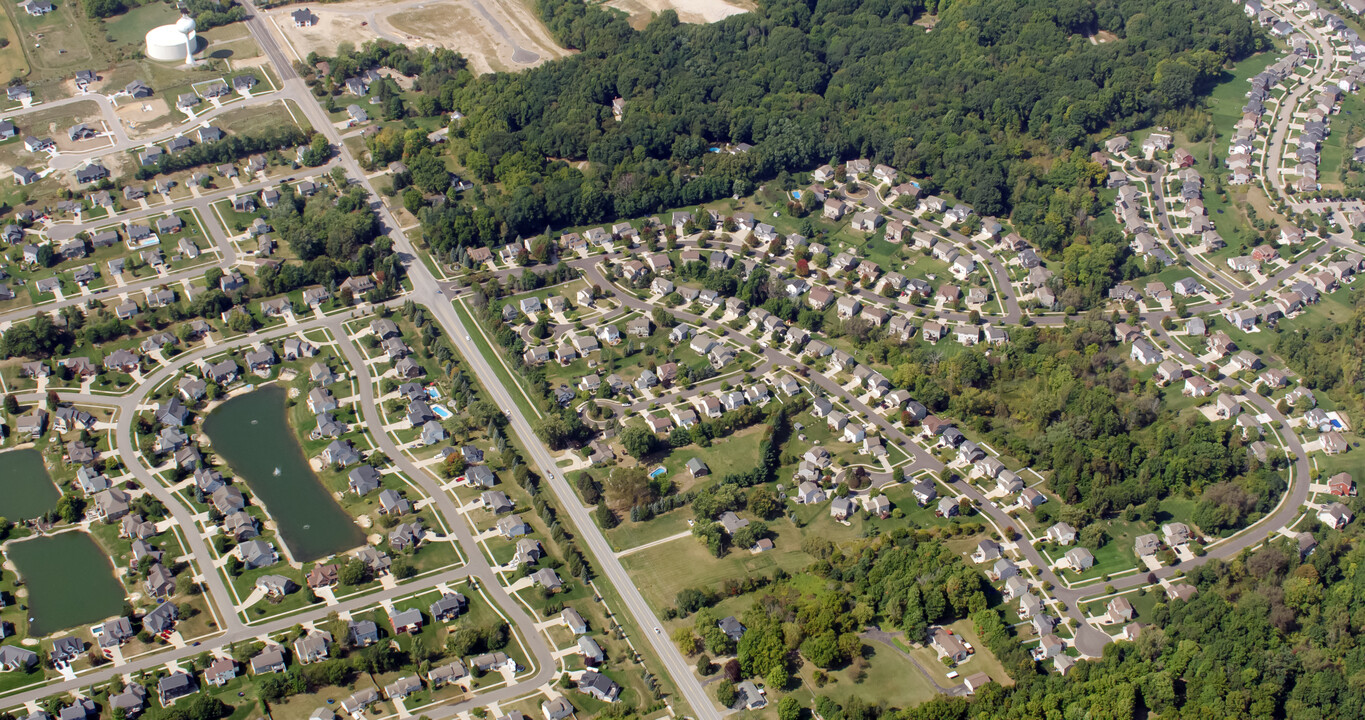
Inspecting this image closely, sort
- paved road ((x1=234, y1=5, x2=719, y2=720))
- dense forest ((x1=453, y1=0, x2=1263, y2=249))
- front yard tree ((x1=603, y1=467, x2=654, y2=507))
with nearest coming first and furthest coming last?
1. paved road ((x1=234, y1=5, x2=719, y2=720))
2. front yard tree ((x1=603, y1=467, x2=654, y2=507))
3. dense forest ((x1=453, y1=0, x2=1263, y2=249))

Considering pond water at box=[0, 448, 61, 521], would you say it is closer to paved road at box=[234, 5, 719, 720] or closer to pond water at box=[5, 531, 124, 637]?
pond water at box=[5, 531, 124, 637]

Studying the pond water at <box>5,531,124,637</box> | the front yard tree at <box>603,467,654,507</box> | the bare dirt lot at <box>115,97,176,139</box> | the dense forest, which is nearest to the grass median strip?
the front yard tree at <box>603,467,654,507</box>

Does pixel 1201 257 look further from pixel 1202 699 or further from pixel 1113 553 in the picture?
pixel 1202 699

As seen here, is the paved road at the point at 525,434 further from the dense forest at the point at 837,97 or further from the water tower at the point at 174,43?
the dense forest at the point at 837,97

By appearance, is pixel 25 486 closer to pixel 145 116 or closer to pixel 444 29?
pixel 145 116

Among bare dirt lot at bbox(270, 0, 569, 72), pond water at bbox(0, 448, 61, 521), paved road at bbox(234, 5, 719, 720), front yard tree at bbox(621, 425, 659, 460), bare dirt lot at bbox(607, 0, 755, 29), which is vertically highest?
bare dirt lot at bbox(607, 0, 755, 29)

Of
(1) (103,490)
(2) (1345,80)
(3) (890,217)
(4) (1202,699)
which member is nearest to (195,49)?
(1) (103,490)
